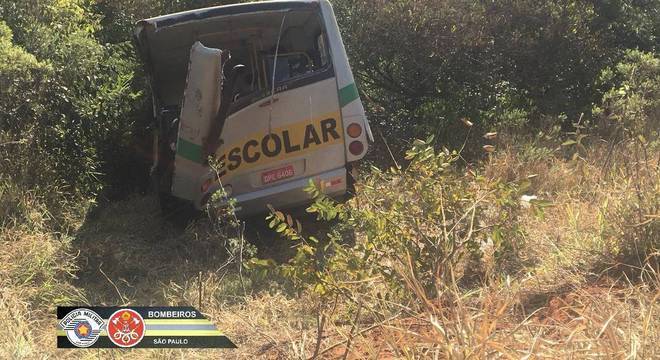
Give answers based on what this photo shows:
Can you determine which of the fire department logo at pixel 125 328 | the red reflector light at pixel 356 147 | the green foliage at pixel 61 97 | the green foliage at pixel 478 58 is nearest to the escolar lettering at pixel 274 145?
the red reflector light at pixel 356 147

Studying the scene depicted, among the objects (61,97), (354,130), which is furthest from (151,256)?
(354,130)

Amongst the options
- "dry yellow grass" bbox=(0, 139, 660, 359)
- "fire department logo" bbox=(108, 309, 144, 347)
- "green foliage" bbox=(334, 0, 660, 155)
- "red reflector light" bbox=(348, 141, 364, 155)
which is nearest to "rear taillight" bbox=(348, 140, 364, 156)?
"red reflector light" bbox=(348, 141, 364, 155)

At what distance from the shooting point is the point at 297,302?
14.5 ft

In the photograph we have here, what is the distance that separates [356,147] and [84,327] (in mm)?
3150

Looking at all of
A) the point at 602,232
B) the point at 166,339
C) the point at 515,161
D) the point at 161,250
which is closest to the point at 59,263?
the point at 161,250

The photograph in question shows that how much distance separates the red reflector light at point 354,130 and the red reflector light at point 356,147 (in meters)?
0.06

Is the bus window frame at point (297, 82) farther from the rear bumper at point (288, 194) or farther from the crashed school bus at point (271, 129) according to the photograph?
the rear bumper at point (288, 194)

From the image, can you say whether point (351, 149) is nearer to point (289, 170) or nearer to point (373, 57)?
point (289, 170)

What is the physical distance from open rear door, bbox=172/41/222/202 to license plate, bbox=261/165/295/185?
1.79 feet

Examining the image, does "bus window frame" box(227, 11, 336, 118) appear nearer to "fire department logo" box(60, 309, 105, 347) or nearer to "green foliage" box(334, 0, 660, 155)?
"green foliage" box(334, 0, 660, 155)

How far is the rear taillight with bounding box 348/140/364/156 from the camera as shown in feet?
18.6

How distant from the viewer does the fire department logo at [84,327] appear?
3.07 m

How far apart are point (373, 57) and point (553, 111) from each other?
267 cm

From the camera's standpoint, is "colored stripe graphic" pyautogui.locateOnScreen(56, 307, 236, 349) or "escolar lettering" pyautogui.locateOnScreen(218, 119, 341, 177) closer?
"colored stripe graphic" pyautogui.locateOnScreen(56, 307, 236, 349)
